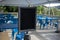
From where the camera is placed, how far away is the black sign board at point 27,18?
138 centimetres

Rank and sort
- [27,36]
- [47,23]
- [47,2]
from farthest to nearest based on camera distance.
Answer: [47,23] → [47,2] → [27,36]

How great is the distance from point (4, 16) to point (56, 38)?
130 cm

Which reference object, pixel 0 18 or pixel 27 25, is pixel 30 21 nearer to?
pixel 27 25

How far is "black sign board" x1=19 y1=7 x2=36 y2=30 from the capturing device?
1.38 m

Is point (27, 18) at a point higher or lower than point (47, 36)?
higher

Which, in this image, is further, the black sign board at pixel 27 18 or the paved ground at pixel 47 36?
the paved ground at pixel 47 36

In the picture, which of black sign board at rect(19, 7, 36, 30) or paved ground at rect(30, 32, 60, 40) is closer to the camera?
black sign board at rect(19, 7, 36, 30)

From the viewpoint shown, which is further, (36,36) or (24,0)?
(36,36)

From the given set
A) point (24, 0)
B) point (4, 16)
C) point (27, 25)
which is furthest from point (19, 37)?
point (27, 25)

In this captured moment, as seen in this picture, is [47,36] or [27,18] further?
[47,36]

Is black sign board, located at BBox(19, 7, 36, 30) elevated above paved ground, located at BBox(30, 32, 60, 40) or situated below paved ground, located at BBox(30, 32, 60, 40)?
above

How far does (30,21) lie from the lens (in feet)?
4.58

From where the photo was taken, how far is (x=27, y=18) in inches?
54.5

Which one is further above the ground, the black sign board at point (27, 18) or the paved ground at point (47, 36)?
the black sign board at point (27, 18)
